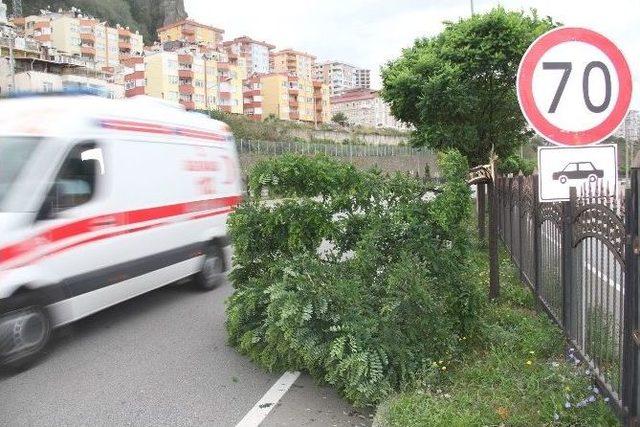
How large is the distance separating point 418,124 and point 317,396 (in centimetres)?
946

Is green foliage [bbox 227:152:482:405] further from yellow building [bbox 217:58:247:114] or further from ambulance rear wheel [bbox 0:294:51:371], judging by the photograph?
yellow building [bbox 217:58:247:114]

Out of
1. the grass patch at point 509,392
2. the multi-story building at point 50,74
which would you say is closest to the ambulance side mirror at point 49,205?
the grass patch at point 509,392

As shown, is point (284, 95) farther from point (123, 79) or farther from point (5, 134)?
point (5, 134)

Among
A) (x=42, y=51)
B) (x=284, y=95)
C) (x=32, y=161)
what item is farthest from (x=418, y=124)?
(x=284, y=95)

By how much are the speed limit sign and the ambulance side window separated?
13.3 feet

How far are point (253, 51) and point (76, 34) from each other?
50.4 metres

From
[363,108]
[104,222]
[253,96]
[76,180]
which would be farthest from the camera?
[363,108]

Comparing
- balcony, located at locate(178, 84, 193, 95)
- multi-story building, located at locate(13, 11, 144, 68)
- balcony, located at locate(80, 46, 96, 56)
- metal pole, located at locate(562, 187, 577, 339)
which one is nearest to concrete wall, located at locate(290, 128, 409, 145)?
balcony, located at locate(178, 84, 193, 95)

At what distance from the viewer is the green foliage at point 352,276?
4.27m

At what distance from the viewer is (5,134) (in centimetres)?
565

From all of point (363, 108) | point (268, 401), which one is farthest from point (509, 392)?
point (363, 108)

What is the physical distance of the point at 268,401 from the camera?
4.51 m

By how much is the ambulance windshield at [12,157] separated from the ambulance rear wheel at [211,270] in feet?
11.3

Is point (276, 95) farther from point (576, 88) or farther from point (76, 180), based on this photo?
point (576, 88)
